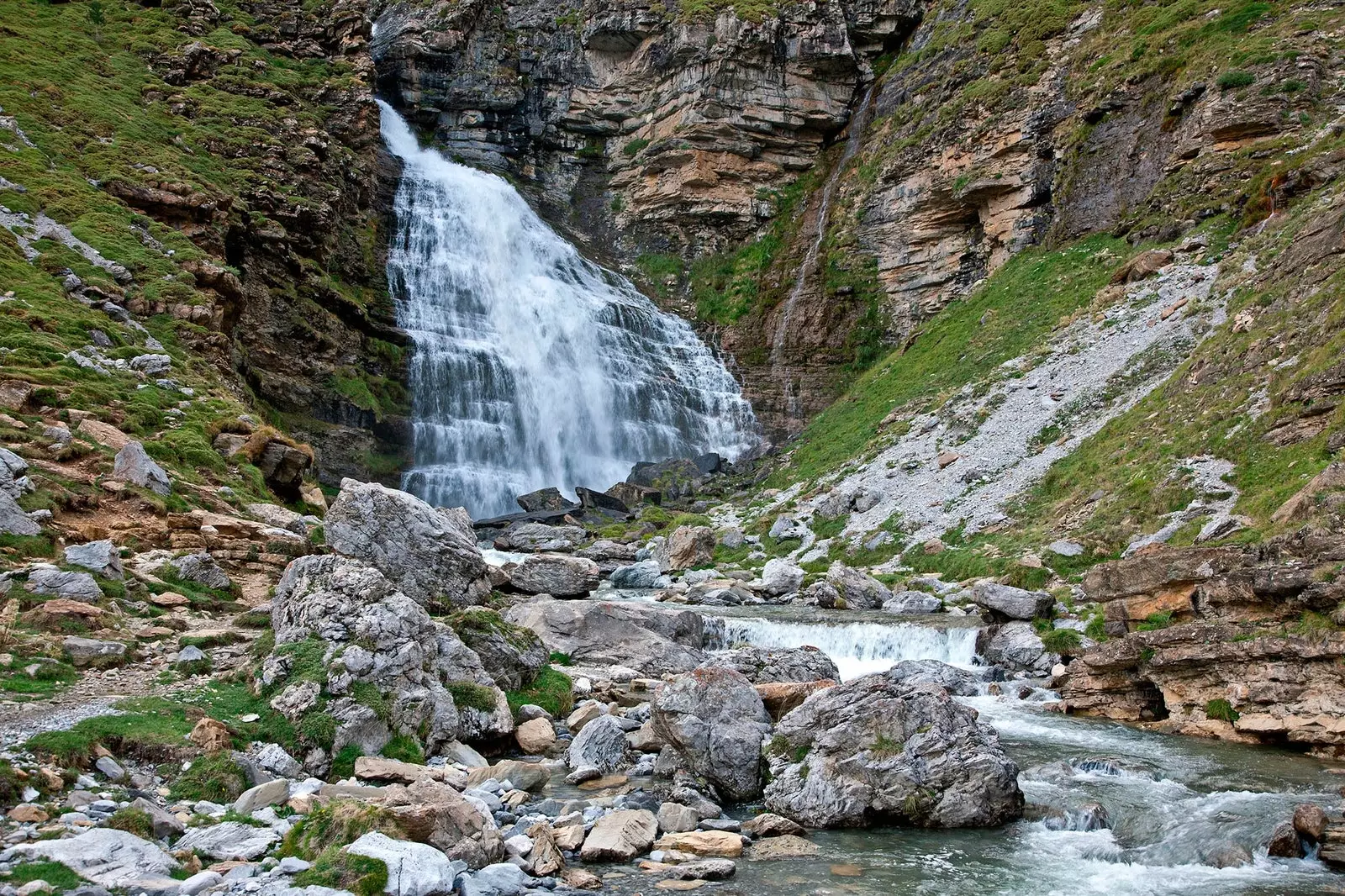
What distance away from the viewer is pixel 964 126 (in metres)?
47.1

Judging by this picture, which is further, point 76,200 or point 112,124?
point 112,124

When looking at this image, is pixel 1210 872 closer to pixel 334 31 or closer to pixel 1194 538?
pixel 1194 538

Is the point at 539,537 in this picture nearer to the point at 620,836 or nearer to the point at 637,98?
the point at 620,836

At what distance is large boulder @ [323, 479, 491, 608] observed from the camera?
14.9 m

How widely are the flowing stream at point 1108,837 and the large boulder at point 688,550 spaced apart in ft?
58.9

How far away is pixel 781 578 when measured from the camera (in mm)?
26250

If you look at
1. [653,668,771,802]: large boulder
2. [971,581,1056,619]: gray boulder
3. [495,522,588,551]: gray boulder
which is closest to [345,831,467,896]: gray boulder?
[653,668,771,802]: large boulder

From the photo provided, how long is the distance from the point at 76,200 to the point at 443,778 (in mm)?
26187

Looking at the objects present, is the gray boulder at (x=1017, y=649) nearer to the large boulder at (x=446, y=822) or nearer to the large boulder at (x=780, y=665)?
the large boulder at (x=780, y=665)

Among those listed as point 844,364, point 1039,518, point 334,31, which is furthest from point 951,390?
point 334,31

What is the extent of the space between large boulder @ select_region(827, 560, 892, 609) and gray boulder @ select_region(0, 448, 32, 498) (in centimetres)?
1758

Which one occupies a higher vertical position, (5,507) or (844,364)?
(844,364)

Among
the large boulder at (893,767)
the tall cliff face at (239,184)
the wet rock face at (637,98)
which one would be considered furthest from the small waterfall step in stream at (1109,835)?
the wet rock face at (637,98)

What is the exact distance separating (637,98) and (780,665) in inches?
2199
